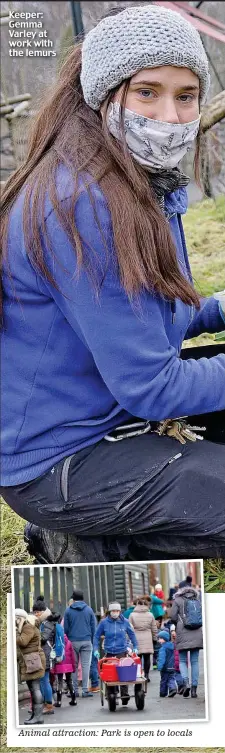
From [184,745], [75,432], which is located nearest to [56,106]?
[75,432]

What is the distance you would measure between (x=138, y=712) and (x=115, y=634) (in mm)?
148

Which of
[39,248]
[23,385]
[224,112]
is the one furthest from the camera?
[224,112]

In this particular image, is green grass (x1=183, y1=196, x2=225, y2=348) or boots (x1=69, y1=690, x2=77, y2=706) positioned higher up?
green grass (x1=183, y1=196, x2=225, y2=348)

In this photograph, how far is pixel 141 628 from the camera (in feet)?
5.75

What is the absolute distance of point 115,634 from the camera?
1.76m

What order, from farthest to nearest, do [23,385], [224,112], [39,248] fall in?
[224,112] → [23,385] → [39,248]

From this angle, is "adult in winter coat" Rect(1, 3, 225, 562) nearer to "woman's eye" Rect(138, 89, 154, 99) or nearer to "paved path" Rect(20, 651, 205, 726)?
"woman's eye" Rect(138, 89, 154, 99)

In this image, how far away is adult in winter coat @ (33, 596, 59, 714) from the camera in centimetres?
176

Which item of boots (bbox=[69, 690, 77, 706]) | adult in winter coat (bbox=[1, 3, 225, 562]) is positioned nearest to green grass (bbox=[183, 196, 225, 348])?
adult in winter coat (bbox=[1, 3, 225, 562])

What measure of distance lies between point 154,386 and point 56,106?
582 mm

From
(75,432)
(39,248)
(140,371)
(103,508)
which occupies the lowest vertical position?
(103,508)

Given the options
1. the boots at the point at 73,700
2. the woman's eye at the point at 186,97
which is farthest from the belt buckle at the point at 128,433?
the woman's eye at the point at 186,97

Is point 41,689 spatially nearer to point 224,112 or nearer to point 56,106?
point 56,106

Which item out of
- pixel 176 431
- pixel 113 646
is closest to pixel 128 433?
pixel 176 431
